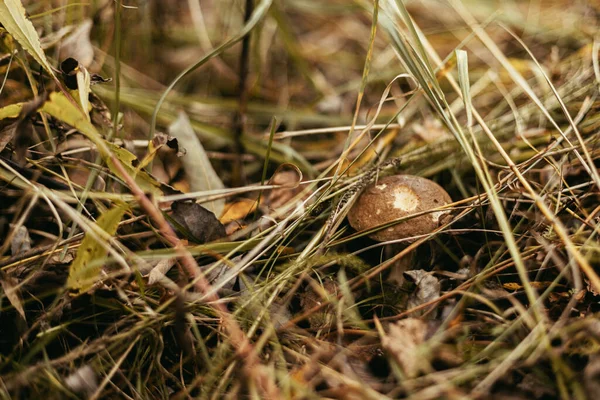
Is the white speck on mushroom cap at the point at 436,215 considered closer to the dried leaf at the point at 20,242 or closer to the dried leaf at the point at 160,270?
the dried leaf at the point at 160,270

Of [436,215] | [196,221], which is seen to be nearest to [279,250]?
[196,221]

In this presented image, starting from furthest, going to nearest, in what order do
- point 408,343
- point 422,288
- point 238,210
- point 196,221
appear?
1. point 238,210
2. point 196,221
3. point 422,288
4. point 408,343

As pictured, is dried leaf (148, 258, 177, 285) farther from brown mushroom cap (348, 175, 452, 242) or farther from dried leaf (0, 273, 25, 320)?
brown mushroom cap (348, 175, 452, 242)

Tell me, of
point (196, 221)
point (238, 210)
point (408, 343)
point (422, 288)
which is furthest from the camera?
point (238, 210)

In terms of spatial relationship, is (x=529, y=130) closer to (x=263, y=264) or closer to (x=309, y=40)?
(x=263, y=264)

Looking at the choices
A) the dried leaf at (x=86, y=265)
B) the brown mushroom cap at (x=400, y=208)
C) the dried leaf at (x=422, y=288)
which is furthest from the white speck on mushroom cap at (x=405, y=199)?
the dried leaf at (x=86, y=265)

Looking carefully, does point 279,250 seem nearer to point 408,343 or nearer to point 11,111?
point 408,343
